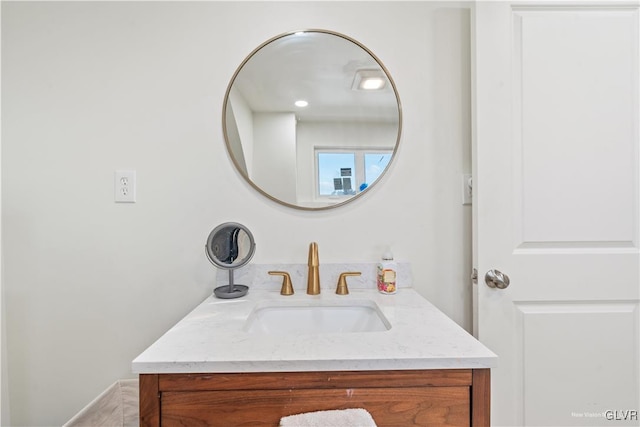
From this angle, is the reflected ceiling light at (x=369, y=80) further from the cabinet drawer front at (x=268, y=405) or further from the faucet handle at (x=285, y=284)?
the cabinet drawer front at (x=268, y=405)

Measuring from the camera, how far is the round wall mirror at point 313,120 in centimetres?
117

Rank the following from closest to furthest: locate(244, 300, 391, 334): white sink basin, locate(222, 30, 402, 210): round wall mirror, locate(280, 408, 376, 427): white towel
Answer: locate(280, 408, 376, 427): white towel, locate(244, 300, 391, 334): white sink basin, locate(222, 30, 402, 210): round wall mirror

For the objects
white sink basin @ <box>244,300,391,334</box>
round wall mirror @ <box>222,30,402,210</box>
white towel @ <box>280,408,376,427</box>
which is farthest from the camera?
round wall mirror @ <box>222,30,402,210</box>

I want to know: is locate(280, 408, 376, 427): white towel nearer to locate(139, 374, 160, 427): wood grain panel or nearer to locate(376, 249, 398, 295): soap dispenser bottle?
locate(139, 374, 160, 427): wood grain panel

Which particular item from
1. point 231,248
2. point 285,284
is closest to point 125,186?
point 231,248

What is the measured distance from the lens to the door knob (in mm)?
1071

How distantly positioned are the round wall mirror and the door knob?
1.61 ft

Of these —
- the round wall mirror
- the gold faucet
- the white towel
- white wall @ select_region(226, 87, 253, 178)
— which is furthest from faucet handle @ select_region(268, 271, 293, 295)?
the white towel

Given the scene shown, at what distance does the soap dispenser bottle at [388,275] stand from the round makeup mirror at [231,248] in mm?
435

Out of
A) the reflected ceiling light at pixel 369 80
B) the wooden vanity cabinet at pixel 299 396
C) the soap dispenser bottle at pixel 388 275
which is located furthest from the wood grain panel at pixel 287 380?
the reflected ceiling light at pixel 369 80

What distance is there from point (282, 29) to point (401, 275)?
99 cm

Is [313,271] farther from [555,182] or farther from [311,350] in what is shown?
[555,182]

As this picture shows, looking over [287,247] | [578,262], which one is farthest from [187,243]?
[578,262]

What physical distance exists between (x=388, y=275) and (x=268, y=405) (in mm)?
575
